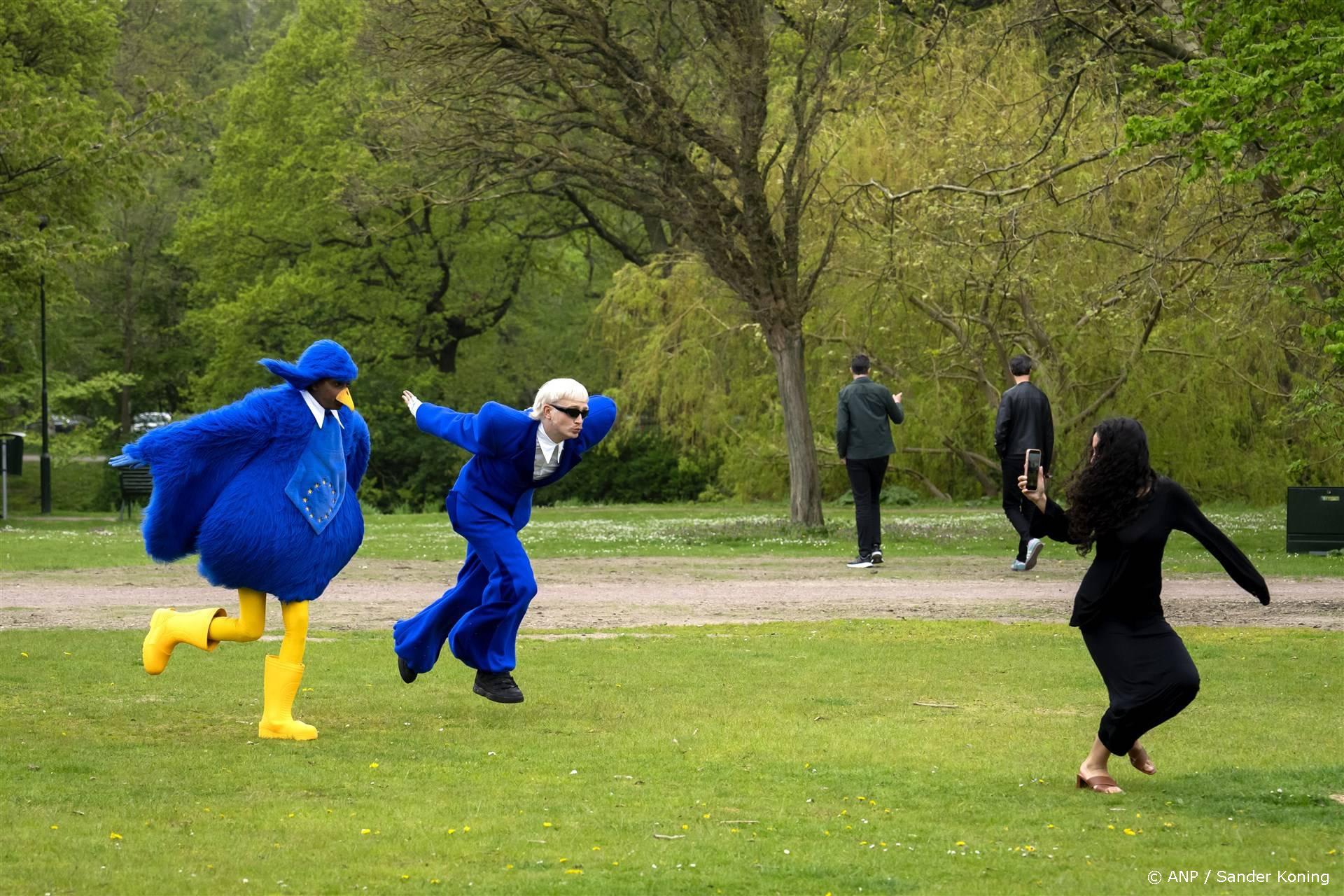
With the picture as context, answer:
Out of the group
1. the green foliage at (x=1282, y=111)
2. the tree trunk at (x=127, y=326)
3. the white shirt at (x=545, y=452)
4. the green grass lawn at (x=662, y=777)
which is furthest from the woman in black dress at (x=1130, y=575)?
the tree trunk at (x=127, y=326)

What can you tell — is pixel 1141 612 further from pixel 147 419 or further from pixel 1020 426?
pixel 147 419

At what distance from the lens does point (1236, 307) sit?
22562mm

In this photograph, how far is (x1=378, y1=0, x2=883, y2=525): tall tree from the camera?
2231cm

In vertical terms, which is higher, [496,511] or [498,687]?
[496,511]

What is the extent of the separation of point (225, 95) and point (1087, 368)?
32.4 metres

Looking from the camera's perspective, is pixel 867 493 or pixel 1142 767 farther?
pixel 867 493

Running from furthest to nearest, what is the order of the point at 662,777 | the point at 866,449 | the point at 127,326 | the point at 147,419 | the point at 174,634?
1. the point at 147,419
2. the point at 127,326
3. the point at 866,449
4. the point at 174,634
5. the point at 662,777

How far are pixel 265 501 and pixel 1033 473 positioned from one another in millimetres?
3835

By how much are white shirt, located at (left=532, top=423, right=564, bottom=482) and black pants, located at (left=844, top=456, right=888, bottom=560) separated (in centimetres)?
962

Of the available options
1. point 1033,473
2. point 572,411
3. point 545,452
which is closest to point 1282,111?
point 572,411

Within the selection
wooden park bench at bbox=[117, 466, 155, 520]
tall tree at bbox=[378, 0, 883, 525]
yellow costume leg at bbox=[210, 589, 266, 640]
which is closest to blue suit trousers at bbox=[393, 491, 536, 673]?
yellow costume leg at bbox=[210, 589, 266, 640]

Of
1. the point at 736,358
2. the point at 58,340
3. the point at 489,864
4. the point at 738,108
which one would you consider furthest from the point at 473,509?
the point at 58,340

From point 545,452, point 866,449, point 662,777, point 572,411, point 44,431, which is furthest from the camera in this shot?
point 44,431

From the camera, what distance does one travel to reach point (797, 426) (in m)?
24.2
